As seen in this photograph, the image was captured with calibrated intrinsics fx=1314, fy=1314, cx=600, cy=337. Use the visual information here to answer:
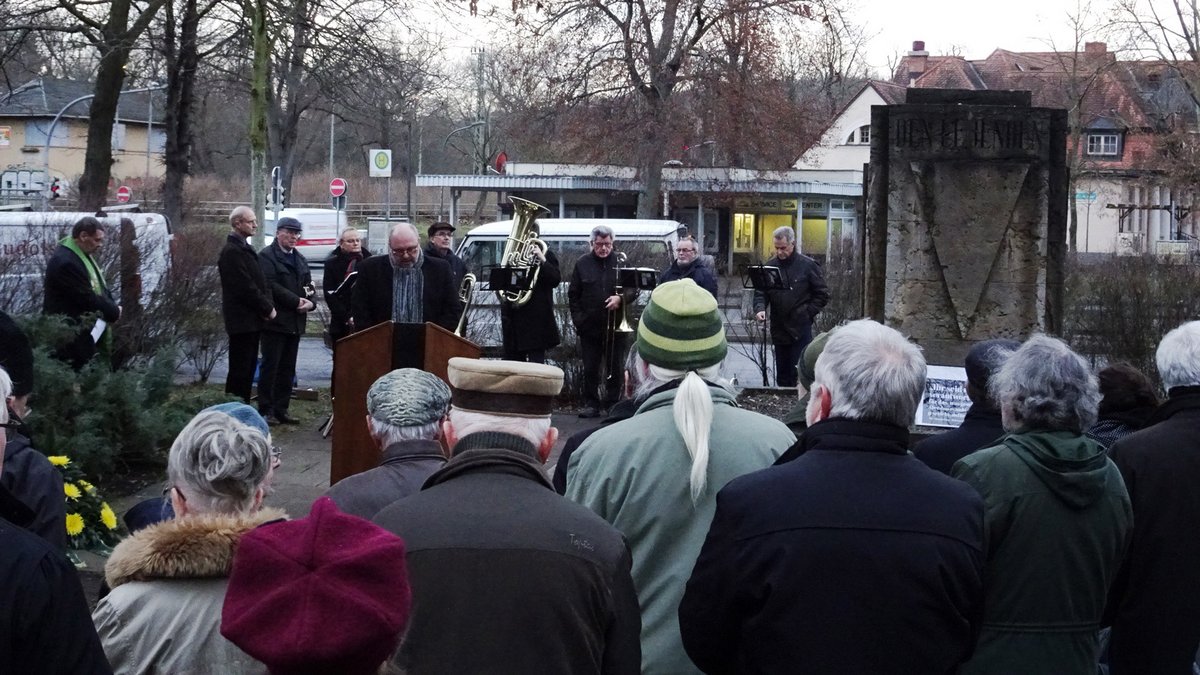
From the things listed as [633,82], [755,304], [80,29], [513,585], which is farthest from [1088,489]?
[633,82]

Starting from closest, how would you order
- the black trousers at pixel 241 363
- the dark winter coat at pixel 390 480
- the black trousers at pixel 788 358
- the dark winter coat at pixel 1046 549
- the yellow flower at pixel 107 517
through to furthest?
the dark winter coat at pixel 1046 549
the dark winter coat at pixel 390 480
the yellow flower at pixel 107 517
the black trousers at pixel 241 363
the black trousers at pixel 788 358

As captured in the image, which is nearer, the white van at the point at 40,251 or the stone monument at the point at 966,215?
the stone monument at the point at 966,215

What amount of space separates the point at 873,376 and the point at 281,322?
8.78 metres

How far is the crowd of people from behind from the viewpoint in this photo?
8.21ft

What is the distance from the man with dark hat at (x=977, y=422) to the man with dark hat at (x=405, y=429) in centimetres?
152

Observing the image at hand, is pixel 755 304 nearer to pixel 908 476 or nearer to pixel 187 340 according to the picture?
pixel 187 340

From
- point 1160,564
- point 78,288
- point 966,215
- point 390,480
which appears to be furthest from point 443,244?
point 1160,564

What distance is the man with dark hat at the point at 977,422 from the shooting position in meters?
4.12

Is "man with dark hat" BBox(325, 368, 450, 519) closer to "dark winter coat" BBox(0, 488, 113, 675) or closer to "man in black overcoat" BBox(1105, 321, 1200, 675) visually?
"dark winter coat" BBox(0, 488, 113, 675)

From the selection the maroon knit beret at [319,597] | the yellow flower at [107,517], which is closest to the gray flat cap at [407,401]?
the maroon knit beret at [319,597]

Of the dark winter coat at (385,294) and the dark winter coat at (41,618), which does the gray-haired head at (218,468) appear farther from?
the dark winter coat at (385,294)

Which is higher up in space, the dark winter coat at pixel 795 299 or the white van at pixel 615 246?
the white van at pixel 615 246

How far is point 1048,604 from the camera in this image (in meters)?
3.42

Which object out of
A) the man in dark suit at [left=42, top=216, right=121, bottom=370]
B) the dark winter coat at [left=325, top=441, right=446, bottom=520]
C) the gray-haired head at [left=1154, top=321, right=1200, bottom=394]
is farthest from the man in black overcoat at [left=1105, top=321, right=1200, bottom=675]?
the man in dark suit at [left=42, top=216, right=121, bottom=370]
